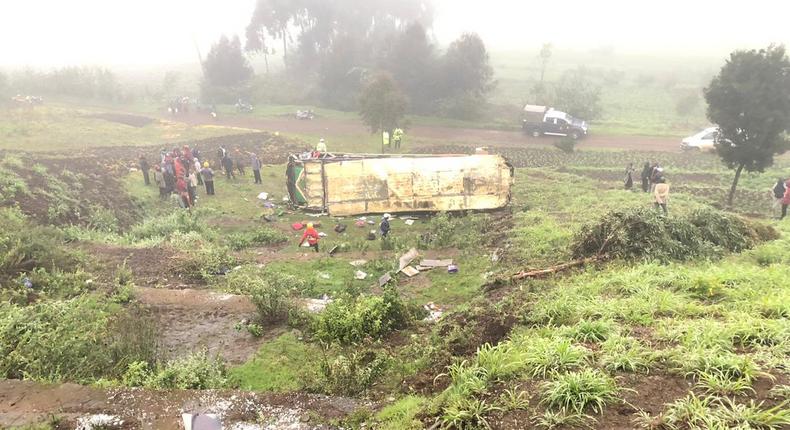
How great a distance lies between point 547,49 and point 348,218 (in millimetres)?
31232

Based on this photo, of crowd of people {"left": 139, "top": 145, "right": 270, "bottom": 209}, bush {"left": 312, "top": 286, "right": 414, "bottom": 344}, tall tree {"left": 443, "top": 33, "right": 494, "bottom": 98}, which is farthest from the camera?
tall tree {"left": 443, "top": 33, "right": 494, "bottom": 98}

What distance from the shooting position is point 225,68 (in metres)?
37.2

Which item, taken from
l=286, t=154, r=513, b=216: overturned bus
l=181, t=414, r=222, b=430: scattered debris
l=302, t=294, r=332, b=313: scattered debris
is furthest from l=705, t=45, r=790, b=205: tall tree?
l=181, t=414, r=222, b=430: scattered debris

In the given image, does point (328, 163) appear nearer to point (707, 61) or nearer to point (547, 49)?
point (547, 49)

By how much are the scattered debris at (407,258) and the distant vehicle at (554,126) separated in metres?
18.3

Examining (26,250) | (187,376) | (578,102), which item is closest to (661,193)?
(187,376)

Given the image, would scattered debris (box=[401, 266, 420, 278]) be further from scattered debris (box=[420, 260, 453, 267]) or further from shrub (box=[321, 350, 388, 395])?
shrub (box=[321, 350, 388, 395])

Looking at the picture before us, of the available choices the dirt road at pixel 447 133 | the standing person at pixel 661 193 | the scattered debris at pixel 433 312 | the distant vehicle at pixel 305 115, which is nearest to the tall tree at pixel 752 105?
the standing person at pixel 661 193

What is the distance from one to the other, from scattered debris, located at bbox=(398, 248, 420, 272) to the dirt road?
1548cm

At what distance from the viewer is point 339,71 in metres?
36.2

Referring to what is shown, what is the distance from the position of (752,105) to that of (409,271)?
487 inches

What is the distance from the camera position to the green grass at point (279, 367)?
255 inches

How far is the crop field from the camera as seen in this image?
4.67m

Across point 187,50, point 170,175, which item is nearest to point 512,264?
point 170,175
